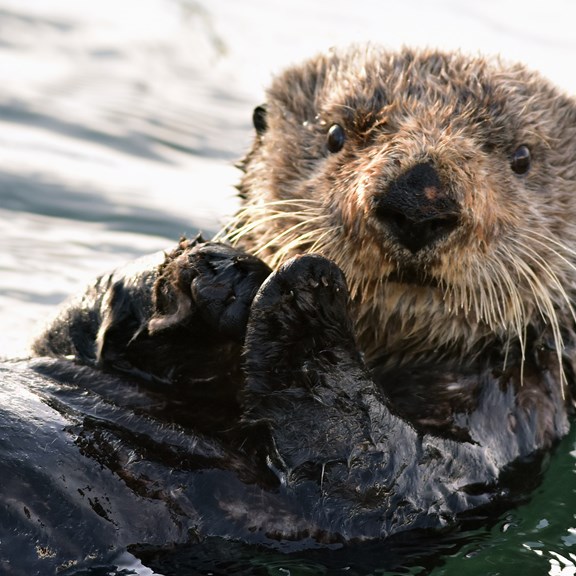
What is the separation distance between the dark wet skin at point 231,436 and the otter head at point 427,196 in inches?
12.3

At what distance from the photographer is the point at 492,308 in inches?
168

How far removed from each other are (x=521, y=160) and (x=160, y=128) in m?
5.81

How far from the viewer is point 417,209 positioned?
3750mm

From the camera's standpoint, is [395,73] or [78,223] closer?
[395,73]

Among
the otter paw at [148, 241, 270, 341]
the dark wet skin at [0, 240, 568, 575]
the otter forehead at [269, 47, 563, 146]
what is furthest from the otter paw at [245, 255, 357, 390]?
the otter forehead at [269, 47, 563, 146]

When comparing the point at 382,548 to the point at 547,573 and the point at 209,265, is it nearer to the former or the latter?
the point at 547,573

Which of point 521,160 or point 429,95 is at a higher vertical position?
point 429,95

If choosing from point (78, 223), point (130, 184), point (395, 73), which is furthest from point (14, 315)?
point (395, 73)

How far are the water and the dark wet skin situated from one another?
0.12 meters

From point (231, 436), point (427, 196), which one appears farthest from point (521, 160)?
point (231, 436)

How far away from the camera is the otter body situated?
3.77 metres

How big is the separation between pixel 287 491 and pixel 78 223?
4707mm

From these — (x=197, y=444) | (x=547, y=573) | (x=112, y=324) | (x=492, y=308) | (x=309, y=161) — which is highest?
(x=309, y=161)

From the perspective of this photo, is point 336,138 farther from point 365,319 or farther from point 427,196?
point 427,196
